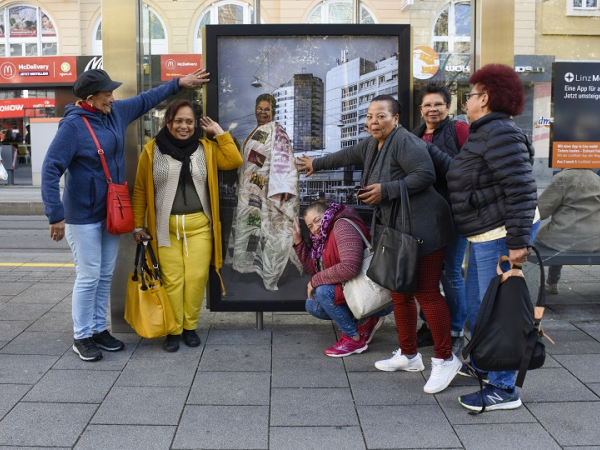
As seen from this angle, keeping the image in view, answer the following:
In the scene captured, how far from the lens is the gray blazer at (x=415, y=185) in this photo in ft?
12.0

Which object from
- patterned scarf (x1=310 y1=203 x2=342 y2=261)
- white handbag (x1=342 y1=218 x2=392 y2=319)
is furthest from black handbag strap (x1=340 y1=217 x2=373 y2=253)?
patterned scarf (x1=310 y1=203 x2=342 y2=261)

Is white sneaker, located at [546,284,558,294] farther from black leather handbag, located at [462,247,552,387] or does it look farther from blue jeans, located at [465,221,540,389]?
black leather handbag, located at [462,247,552,387]

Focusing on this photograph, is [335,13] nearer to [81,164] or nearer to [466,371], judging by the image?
[81,164]

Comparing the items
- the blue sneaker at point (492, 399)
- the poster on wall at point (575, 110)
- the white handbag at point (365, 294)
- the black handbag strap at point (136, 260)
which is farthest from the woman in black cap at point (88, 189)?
the poster on wall at point (575, 110)

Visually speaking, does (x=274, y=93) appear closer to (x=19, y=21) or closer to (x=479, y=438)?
(x=479, y=438)

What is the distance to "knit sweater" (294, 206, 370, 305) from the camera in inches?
162

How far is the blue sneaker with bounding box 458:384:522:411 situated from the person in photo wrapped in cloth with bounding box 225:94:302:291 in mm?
1710

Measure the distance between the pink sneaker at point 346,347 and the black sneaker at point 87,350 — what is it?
1.49 m

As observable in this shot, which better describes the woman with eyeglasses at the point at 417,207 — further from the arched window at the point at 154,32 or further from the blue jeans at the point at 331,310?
the arched window at the point at 154,32

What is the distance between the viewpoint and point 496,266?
351 centimetres

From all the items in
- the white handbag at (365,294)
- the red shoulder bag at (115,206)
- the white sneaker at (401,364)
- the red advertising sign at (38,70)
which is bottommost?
the white sneaker at (401,364)

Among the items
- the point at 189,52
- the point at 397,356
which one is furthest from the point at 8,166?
the point at 397,356

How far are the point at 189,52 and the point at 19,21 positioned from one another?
69.9 ft

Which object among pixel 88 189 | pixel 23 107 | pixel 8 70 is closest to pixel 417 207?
pixel 88 189
